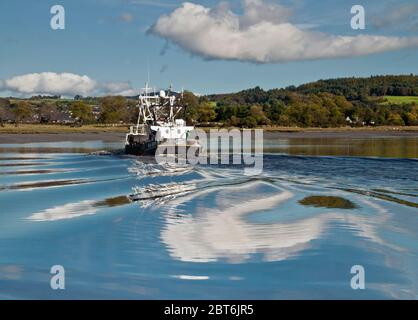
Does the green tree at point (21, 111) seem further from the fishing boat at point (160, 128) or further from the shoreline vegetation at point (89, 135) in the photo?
the fishing boat at point (160, 128)

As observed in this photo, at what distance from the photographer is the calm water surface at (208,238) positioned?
37.4 ft

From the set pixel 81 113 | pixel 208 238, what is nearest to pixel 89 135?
pixel 81 113

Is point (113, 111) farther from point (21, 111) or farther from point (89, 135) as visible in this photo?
point (89, 135)

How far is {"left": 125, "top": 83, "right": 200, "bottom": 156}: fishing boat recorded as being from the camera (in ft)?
185

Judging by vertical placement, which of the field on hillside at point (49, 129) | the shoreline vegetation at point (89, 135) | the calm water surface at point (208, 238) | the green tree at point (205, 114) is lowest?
the calm water surface at point (208, 238)

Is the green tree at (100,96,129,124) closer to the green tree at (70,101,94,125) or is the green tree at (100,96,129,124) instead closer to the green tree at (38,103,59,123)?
the green tree at (70,101,94,125)

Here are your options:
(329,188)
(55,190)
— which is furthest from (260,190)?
(55,190)

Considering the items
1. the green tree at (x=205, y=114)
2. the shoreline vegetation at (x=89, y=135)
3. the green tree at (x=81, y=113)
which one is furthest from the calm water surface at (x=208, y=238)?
the green tree at (x=81, y=113)

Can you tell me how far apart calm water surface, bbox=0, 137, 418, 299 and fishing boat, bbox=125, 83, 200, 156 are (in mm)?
25725

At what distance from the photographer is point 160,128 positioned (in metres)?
59.0

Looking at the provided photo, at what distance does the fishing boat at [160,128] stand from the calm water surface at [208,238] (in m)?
25.7

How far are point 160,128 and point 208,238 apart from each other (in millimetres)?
44163

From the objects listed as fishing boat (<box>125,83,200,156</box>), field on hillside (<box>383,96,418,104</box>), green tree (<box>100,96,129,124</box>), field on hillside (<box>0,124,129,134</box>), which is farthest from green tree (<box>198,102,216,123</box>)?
fishing boat (<box>125,83,200,156</box>)

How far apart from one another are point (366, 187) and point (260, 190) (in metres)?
5.43
